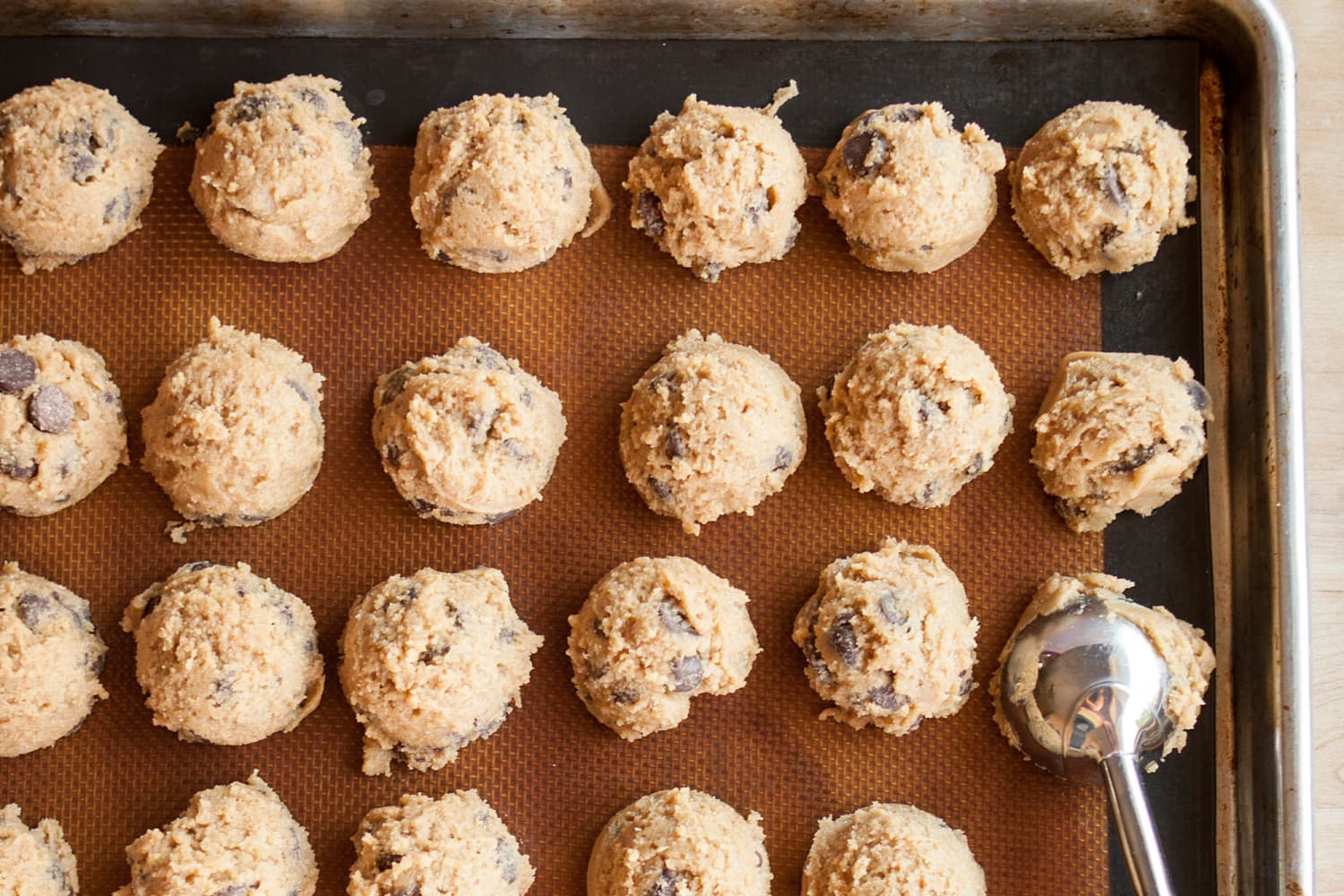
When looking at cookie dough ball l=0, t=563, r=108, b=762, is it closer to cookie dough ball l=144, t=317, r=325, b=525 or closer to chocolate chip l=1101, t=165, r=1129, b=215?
cookie dough ball l=144, t=317, r=325, b=525

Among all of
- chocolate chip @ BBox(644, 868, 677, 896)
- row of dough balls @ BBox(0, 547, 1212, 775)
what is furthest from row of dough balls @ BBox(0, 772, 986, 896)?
row of dough balls @ BBox(0, 547, 1212, 775)

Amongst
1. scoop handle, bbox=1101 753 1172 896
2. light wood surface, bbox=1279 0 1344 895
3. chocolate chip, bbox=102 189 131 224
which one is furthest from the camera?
light wood surface, bbox=1279 0 1344 895

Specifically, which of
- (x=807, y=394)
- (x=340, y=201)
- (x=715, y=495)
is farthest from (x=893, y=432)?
(x=340, y=201)

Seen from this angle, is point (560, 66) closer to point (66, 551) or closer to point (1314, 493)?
point (66, 551)

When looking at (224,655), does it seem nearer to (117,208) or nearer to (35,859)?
(35,859)

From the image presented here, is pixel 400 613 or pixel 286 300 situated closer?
pixel 400 613

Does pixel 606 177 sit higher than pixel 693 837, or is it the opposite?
pixel 606 177

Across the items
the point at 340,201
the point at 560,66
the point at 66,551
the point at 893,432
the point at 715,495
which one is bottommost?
the point at 66,551
